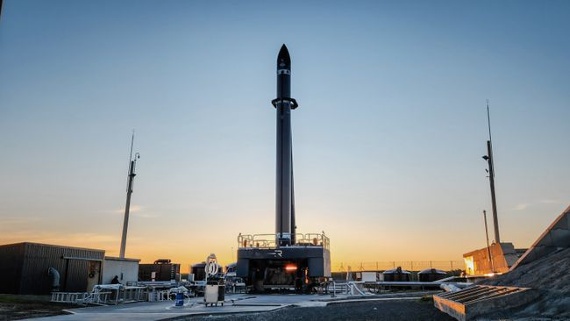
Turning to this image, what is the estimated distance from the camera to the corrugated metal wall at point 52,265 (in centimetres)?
2847

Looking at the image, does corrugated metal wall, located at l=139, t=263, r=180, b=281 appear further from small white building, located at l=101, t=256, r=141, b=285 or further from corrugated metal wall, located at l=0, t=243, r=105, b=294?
corrugated metal wall, located at l=0, t=243, r=105, b=294

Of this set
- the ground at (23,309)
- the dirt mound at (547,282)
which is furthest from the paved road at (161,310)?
the dirt mound at (547,282)

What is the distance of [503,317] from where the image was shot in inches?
392

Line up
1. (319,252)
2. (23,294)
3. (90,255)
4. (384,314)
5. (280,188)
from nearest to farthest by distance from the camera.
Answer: (384,314) → (23,294) → (90,255) → (319,252) → (280,188)

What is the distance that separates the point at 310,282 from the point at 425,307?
69.4 feet

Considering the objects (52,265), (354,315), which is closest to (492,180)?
(354,315)

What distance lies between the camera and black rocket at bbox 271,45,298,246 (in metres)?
39.7

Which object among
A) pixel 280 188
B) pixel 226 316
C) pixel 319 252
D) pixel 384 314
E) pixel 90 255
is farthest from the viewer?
pixel 280 188

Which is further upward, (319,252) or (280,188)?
(280,188)

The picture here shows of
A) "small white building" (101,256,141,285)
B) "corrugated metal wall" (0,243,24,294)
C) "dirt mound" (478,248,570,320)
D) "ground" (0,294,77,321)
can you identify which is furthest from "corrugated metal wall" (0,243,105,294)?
"dirt mound" (478,248,570,320)

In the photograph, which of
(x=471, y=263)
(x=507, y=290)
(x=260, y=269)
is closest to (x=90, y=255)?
(x=260, y=269)

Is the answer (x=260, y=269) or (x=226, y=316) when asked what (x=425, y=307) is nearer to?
(x=226, y=316)

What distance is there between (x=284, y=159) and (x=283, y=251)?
27.7ft

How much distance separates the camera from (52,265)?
3020 centimetres
